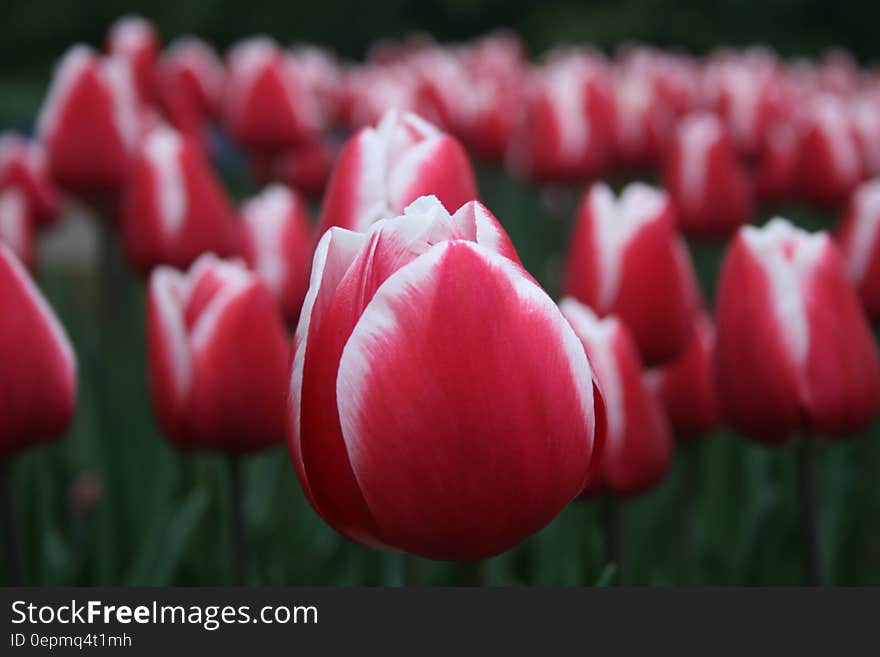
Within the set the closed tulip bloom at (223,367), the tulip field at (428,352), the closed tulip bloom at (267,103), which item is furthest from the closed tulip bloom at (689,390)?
the closed tulip bloom at (267,103)

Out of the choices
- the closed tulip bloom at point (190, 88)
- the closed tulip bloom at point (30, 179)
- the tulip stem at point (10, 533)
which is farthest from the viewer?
the closed tulip bloom at point (190, 88)

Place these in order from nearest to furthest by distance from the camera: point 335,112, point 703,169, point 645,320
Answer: point 645,320, point 703,169, point 335,112

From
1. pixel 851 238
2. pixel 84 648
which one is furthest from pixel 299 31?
pixel 84 648

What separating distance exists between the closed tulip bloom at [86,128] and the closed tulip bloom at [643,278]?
63 centimetres

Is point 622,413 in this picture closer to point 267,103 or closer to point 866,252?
point 866,252

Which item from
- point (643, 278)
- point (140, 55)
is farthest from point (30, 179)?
point (643, 278)

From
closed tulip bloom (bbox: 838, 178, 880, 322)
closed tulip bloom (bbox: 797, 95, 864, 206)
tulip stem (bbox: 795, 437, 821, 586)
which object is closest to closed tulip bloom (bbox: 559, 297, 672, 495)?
tulip stem (bbox: 795, 437, 821, 586)

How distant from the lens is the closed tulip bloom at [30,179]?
148 centimetres

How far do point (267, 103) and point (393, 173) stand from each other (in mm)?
1098

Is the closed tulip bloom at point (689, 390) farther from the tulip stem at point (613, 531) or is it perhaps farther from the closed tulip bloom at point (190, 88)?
the closed tulip bloom at point (190, 88)

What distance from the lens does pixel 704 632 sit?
0.53 m

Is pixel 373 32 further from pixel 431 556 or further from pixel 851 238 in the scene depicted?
pixel 431 556

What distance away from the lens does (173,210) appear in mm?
1039

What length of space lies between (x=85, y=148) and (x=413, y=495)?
2.96 feet
